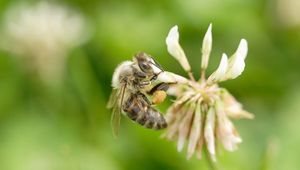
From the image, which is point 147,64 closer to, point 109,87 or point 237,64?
point 237,64

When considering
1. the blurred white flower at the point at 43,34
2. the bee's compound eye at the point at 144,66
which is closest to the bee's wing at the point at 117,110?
the bee's compound eye at the point at 144,66

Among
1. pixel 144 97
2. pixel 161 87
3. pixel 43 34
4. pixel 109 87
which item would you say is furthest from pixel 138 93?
pixel 43 34

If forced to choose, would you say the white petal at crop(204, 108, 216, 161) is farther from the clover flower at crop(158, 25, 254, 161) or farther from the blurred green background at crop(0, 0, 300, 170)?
the blurred green background at crop(0, 0, 300, 170)

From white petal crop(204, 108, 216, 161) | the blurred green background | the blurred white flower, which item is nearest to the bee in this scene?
white petal crop(204, 108, 216, 161)

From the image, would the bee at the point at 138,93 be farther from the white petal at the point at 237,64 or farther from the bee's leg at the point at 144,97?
the white petal at the point at 237,64

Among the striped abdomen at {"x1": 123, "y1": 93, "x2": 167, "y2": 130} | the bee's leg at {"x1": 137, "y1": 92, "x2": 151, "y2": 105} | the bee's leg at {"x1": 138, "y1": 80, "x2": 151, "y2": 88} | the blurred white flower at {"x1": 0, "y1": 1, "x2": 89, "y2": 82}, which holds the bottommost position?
the striped abdomen at {"x1": 123, "y1": 93, "x2": 167, "y2": 130}
